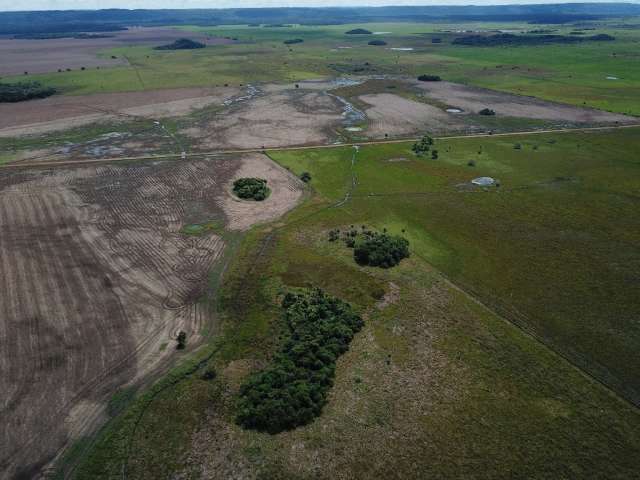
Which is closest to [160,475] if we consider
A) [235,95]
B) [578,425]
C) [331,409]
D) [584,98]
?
[331,409]

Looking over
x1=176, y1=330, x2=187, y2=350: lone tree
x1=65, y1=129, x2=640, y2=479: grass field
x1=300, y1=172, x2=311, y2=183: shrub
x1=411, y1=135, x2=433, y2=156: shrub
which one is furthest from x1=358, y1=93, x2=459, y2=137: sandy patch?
x1=176, y1=330, x2=187, y2=350: lone tree

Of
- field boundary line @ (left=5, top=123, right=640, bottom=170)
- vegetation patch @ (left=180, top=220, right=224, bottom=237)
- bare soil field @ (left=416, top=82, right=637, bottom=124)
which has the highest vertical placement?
vegetation patch @ (left=180, top=220, right=224, bottom=237)

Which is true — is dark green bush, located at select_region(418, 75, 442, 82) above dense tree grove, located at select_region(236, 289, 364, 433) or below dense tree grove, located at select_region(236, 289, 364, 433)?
below

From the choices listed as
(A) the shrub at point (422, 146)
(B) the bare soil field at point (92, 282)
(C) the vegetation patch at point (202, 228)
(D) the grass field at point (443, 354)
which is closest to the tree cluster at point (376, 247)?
(D) the grass field at point (443, 354)

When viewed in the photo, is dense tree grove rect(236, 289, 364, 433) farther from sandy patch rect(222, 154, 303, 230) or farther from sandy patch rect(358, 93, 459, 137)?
sandy patch rect(358, 93, 459, 137)

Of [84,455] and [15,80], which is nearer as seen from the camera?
[84,455]

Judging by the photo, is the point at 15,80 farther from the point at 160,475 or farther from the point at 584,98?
the point at 584,98

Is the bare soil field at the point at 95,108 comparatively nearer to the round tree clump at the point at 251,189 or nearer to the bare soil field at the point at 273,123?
the bare soil field at the point at 273,123

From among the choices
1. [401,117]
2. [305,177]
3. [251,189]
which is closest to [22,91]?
[251,189]
